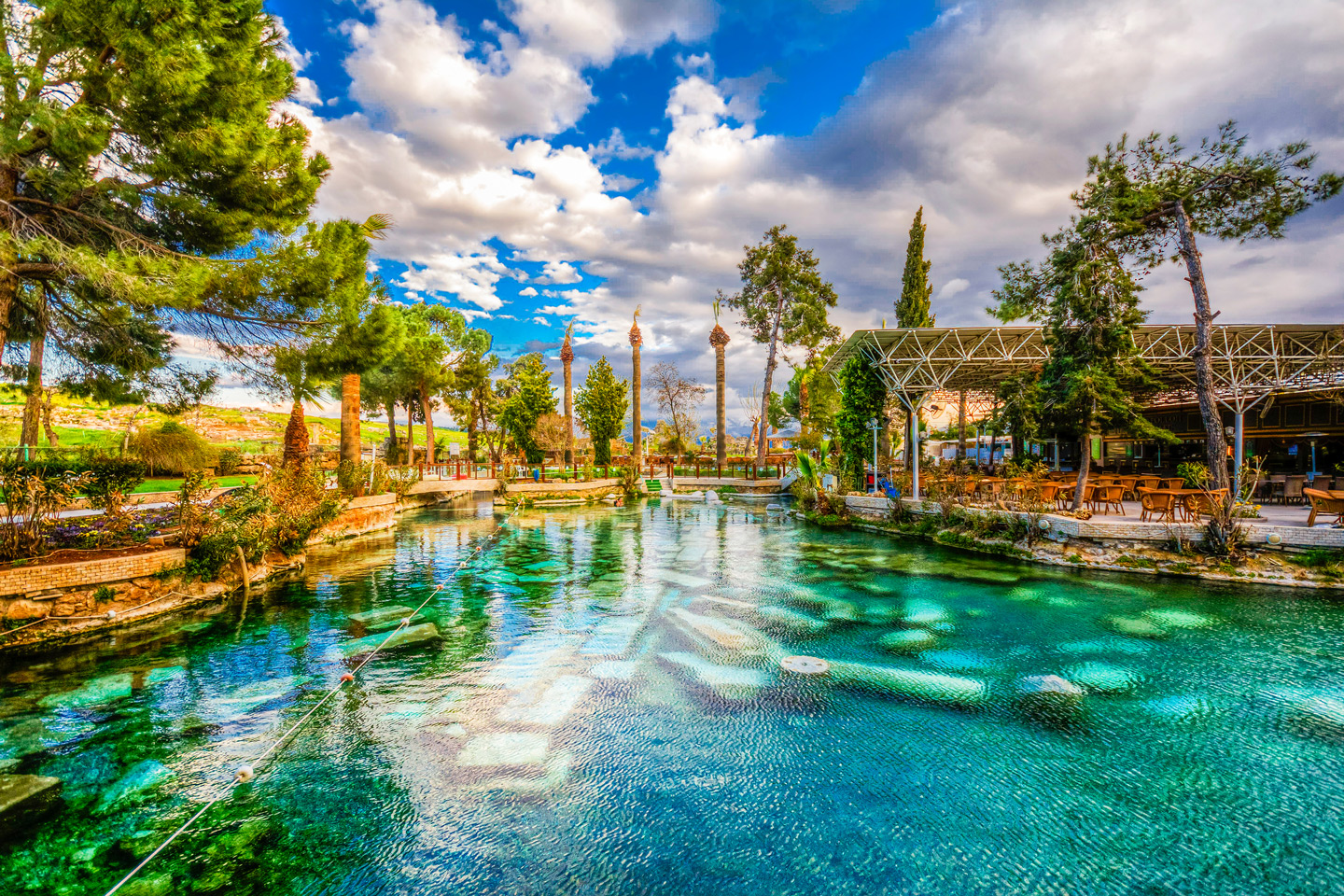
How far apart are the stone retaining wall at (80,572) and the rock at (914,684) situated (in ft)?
28.8

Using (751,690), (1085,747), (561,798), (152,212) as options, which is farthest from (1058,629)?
(152,212)

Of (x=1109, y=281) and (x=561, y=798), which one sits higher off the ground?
(x=1109, y=281)

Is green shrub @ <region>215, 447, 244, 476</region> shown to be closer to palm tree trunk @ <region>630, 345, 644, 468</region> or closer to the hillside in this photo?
the hillside

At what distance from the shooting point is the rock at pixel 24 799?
325cm

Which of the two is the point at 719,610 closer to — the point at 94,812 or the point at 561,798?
the point at 561,798

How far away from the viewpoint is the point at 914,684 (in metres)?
5.00

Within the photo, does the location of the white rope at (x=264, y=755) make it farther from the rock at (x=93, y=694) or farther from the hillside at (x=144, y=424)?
the hillside at (x=144, y=424)

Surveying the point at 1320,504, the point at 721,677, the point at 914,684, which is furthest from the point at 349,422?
the point at 1320,504

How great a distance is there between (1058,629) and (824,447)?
15.6m

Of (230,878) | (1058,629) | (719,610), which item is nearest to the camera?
(230,878)

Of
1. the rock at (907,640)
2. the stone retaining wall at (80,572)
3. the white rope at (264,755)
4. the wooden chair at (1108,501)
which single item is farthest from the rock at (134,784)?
the wooden chair at (1108,501)

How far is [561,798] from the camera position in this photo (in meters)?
3.40

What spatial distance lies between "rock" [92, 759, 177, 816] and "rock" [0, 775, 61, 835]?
0.96 feet

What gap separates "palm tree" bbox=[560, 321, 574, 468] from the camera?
3244 centimetres
